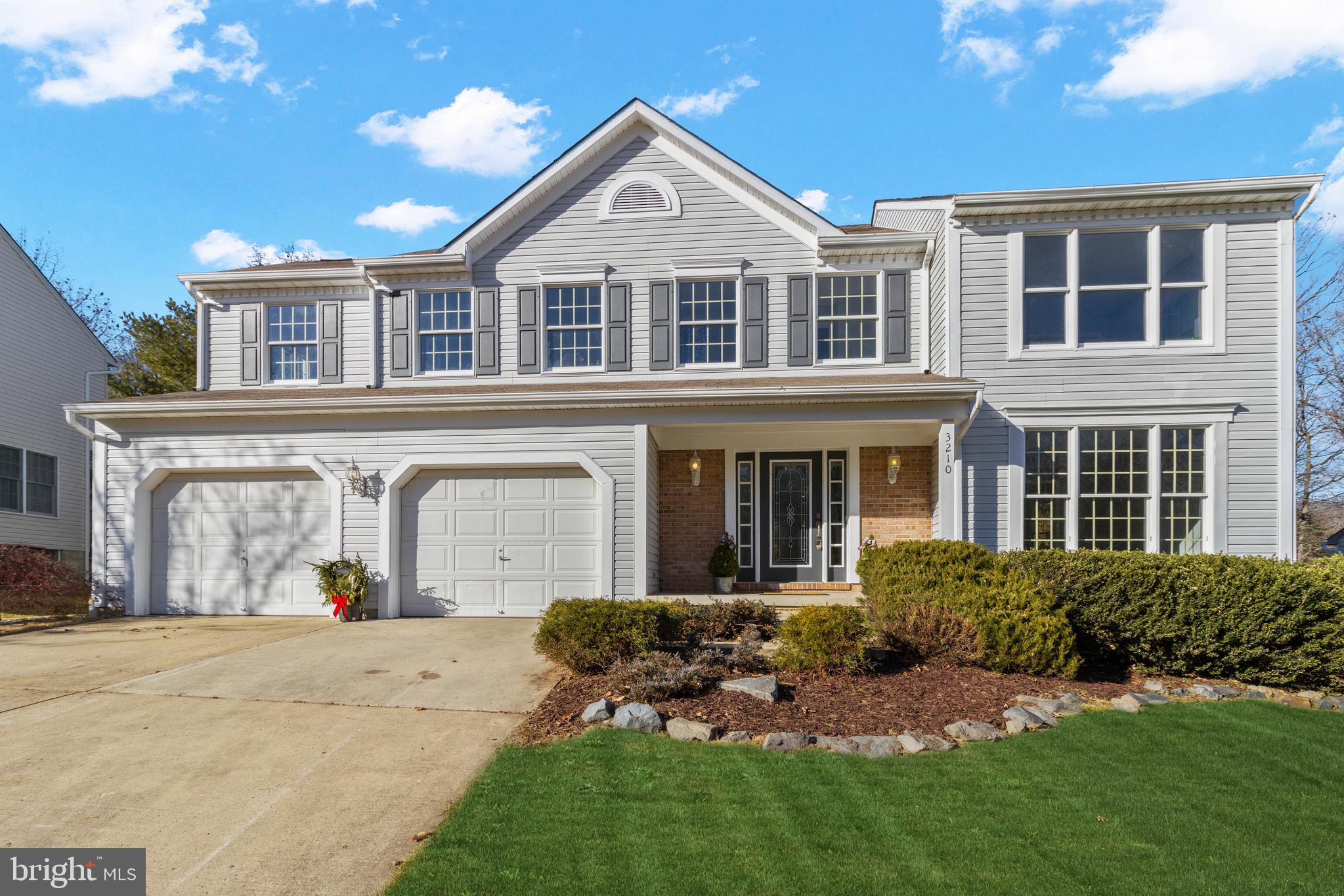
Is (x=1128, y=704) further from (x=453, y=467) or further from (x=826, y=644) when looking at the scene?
(x=453, y=467)

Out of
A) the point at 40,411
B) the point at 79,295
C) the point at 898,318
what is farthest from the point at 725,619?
the point at 79,295

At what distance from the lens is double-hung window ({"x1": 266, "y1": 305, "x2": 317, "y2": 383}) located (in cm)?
A: 1373

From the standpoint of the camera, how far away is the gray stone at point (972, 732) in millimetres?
5691

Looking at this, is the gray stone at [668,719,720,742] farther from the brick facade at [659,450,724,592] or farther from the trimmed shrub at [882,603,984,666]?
the brick facade at [659,450,724,592]

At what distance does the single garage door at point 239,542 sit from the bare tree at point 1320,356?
27.0m

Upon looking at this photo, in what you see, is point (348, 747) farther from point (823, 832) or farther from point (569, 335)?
point (569, 335)

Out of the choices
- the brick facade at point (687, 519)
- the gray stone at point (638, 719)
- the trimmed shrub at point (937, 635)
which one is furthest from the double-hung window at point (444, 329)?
the trimmed shrub at point (937, 635)

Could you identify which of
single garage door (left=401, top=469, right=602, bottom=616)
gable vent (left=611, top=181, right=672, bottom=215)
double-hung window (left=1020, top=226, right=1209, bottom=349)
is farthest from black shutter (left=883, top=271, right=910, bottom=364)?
single garage door (left=401, top=469, right=602, bottom=616)

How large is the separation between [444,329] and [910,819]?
11.2 meters

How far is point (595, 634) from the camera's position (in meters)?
7.21

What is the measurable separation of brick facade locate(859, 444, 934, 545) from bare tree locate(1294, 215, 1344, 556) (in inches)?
689

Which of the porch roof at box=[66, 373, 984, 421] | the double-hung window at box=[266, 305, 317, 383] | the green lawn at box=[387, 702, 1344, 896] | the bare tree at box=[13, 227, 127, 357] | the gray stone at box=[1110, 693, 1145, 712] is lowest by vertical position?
the gray stone at box=[1110, 693, 1145, 712]

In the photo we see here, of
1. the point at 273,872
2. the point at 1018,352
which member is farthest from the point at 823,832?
the point at 1018,352

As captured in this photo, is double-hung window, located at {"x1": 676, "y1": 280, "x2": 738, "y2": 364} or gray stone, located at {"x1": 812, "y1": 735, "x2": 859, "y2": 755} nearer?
gray stone, located at {"x1": 812, "y1": 735, "x2": 859, "y2": 755}
